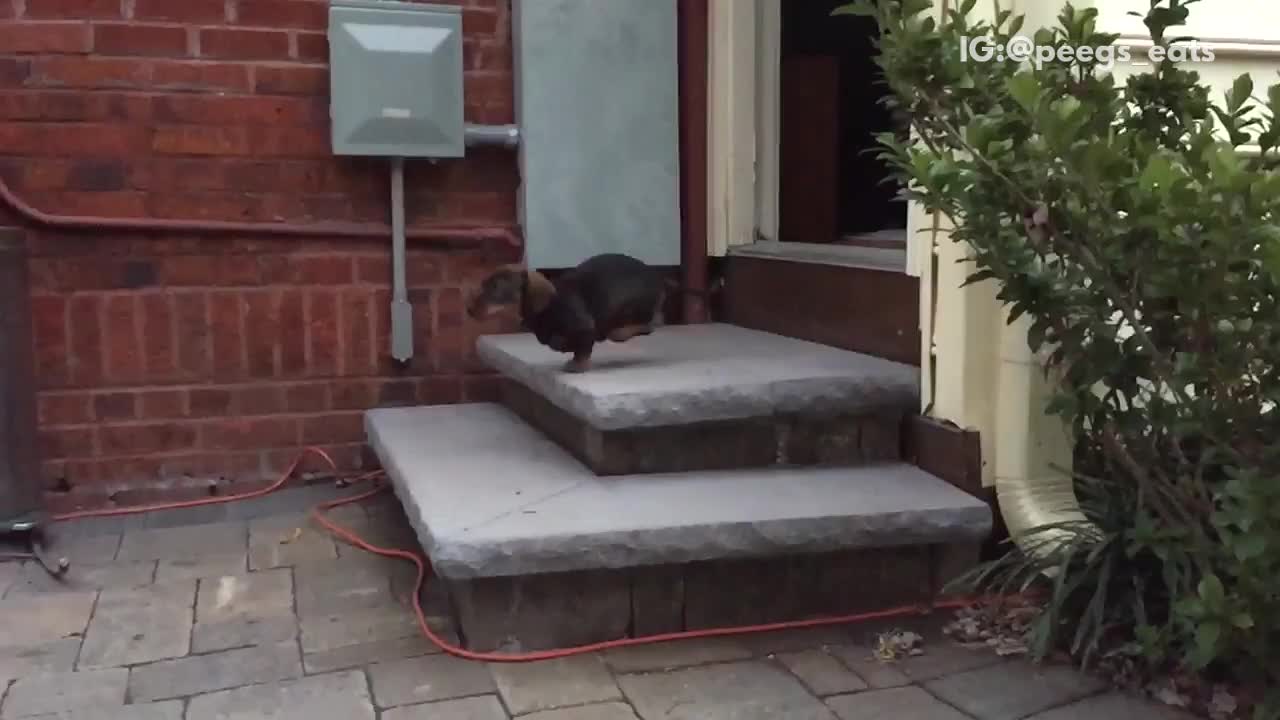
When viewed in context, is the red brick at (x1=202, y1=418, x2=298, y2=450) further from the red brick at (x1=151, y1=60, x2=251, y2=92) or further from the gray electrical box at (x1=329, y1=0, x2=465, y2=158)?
the red brick at (x1=151, y1=60, x2=251, y2=92)

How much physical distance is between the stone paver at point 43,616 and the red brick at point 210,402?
79cm

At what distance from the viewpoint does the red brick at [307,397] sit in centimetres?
301

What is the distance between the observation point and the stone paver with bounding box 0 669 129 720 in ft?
5.56

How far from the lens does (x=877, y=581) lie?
6.54ft

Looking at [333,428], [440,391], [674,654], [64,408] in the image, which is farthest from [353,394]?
[674,654]

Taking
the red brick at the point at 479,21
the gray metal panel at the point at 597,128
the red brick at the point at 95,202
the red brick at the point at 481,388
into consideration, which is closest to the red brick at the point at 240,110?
the red brick at the point at 95,202

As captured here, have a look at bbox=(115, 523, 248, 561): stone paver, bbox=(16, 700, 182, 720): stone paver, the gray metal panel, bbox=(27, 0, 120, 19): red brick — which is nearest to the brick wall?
bbox=(27, 0, 120, 19): red brick

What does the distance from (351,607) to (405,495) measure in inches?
9.0

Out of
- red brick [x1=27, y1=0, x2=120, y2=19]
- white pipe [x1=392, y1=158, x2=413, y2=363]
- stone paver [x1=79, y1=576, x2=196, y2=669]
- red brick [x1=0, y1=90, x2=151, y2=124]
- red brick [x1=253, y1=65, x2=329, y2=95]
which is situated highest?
red brick [x1=27, y1=0, x2=120, y2=19]

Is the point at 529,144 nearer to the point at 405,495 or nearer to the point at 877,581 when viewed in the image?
the point at 405,495

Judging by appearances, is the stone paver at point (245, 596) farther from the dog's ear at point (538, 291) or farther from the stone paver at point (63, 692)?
the dog's ear at point (538, 291)

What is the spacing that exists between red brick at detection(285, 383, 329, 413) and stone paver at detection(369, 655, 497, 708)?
1350mm

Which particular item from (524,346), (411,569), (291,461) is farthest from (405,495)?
(291,461)

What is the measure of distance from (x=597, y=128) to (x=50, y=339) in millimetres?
1525
